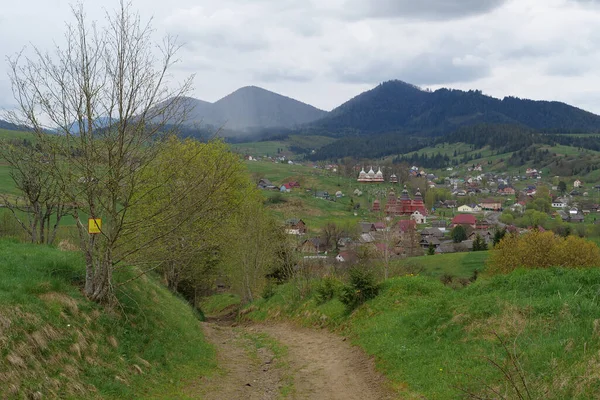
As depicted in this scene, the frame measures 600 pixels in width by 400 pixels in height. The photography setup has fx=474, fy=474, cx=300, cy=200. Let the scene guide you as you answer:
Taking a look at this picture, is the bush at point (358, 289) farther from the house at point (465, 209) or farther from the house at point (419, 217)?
the house at point (465, 209)

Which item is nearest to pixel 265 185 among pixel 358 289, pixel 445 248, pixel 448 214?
pixel 448 214

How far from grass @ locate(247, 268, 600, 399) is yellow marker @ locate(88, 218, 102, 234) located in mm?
8210

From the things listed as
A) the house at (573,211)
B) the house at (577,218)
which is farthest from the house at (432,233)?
the house at (573,211)

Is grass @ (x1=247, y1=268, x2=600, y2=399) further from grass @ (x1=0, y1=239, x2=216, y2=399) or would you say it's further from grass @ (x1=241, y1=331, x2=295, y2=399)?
grass @ (x1=0, y1=239, x2=216, y2=399)

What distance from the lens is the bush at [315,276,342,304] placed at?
21984mm

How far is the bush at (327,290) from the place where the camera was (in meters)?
22.0

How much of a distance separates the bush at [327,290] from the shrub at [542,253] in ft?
113

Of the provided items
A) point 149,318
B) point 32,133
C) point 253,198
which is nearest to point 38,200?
point 32,133

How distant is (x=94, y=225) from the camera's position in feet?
39.0

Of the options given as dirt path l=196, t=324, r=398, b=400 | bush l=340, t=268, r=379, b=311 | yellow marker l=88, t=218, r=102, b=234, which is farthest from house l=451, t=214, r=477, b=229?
yellow marker l=88, t=218, r=102, b=234

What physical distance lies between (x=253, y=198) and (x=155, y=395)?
23023 millimetres

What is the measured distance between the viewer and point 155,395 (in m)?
9.76

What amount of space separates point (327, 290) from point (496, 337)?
1197cm

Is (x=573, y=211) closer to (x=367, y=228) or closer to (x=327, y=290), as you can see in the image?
(x=367, y=228)
